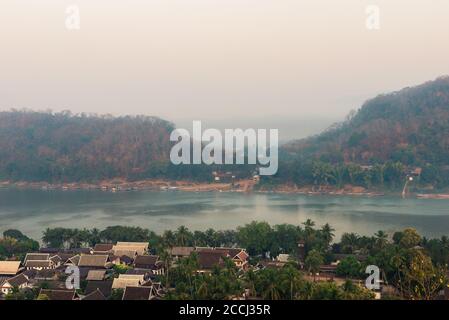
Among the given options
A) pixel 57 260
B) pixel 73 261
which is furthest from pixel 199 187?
pixel 73 261

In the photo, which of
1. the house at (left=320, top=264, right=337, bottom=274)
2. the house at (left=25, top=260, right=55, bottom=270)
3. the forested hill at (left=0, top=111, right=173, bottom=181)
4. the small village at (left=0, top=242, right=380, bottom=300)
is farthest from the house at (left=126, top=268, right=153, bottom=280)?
the forested hill at (left=0, top=111, right=173, bottom=181)

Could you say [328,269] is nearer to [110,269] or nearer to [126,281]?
[126,281]

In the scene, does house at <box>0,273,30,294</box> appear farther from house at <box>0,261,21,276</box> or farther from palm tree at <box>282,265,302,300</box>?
palm tree at <box>282,265,302,300</box>

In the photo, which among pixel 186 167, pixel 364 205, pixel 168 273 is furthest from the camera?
pixel 186 167

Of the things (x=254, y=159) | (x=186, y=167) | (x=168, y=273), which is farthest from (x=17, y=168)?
(x=168, y=273)

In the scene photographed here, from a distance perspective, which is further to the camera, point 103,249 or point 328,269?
point 103,249

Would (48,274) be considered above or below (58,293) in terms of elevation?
below
